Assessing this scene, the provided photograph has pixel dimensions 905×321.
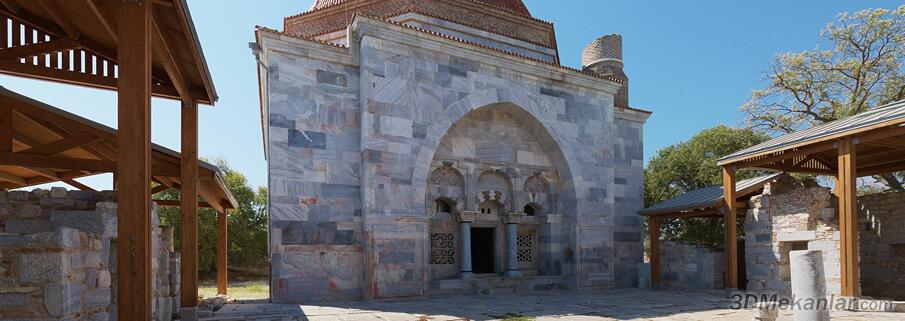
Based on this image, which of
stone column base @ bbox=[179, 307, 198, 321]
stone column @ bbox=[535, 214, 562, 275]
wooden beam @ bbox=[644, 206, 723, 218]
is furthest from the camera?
stone column @ bbox=[535, 214, 562, 275]

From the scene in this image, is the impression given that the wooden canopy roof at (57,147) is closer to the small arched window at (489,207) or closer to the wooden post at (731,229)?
the small arched window at (489,207)

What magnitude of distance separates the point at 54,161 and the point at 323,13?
34.2 ft

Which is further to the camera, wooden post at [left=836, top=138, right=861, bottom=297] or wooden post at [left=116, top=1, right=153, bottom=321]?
wooden post at [left=836, top=138, right=861, bottom=297]

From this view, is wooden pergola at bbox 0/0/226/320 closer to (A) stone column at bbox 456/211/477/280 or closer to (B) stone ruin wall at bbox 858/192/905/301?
(A) stone column at bbox 456/211/477/280

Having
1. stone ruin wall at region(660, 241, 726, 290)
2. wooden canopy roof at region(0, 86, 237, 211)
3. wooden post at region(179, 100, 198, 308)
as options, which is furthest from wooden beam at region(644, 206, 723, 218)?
wooden post at region(179, 100, 198, 308)

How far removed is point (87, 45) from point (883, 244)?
1628cm

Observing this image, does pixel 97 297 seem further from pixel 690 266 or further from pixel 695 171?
pixel 695 171

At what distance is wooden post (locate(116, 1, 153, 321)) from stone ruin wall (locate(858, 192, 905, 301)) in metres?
14.3

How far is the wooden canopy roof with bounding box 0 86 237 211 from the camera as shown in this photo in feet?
22.1

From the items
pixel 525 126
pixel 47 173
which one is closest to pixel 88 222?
pixel 47 173

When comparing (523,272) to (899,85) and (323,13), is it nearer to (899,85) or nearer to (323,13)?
(323,13)

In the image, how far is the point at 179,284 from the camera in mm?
8406

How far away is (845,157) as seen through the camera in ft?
31.0

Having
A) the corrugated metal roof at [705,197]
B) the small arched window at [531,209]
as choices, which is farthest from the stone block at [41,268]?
the corrugated metal roof at [705,197]
